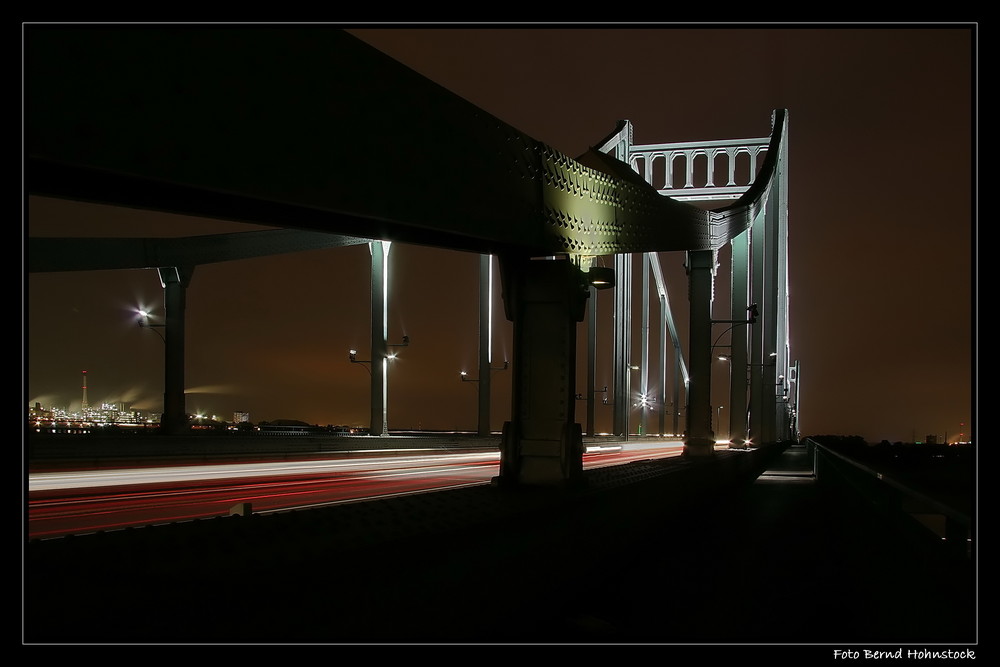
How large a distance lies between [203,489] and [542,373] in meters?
7.92

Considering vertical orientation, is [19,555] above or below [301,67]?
below

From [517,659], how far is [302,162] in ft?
9.74

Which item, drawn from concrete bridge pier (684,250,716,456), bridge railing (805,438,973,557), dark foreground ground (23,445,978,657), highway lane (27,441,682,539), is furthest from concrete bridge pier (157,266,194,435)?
dark foreground ground (23,445,978,657)

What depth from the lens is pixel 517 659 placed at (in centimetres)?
423

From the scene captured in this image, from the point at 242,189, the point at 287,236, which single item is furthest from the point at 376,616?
the point at 287,236

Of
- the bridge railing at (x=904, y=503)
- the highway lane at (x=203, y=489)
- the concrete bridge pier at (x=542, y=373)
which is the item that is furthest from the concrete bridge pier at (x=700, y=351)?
the concrete bridge pier at (x=542, y=373)

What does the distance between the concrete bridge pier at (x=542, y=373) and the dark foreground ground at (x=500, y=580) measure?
0.53m

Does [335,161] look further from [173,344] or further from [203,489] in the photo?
[173,344]

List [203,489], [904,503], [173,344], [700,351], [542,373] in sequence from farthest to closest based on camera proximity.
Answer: [173,344] < [700,351] < [203,489] < [904,503] < [542,373]

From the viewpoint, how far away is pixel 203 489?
567 inches

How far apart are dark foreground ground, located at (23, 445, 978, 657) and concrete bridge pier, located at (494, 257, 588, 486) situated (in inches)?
21.0

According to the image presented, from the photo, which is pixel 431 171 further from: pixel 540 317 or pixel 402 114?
pixel 540 317

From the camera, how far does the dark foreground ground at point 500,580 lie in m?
3.45

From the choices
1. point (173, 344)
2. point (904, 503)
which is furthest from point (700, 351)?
point (173, 344)
